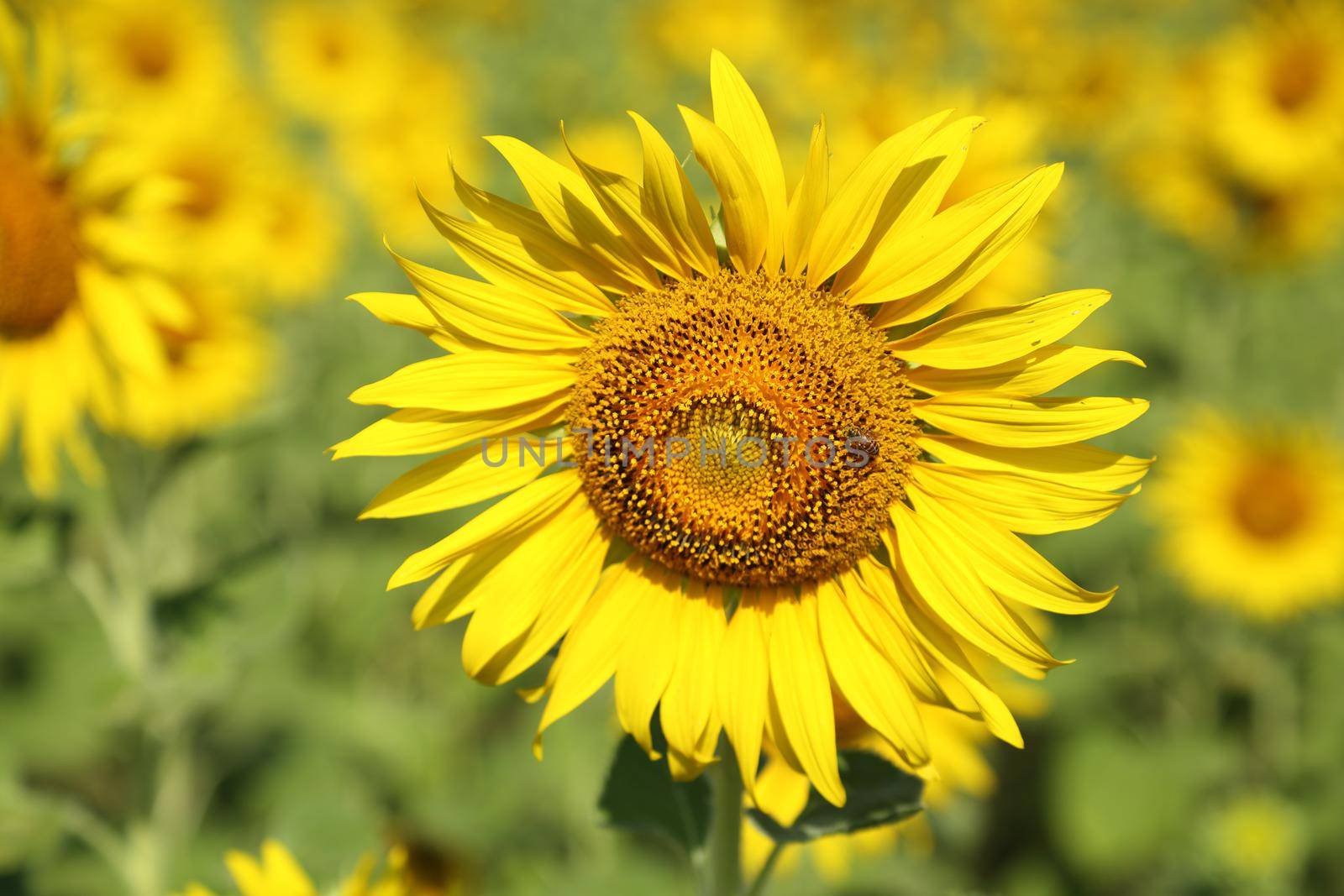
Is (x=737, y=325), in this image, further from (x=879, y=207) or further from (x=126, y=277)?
(x=126, y=277)

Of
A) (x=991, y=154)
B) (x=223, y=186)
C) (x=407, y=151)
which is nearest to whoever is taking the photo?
(x=991, y=154)

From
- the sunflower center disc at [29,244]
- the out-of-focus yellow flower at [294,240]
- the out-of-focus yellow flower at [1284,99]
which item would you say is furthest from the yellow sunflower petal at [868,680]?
the out-of-focus yellow flower at [1284,99]

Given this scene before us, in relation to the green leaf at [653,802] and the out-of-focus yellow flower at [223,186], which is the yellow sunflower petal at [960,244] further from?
the out-of-focus yellow flower at [223,186]

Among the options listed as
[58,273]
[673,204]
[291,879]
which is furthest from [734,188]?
[58,273]

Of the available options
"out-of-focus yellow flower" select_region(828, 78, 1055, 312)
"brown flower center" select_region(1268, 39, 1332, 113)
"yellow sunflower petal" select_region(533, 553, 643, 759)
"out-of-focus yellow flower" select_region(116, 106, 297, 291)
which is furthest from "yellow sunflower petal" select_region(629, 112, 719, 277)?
"brown flower center" select_region(1268, 39, 1332, 113)

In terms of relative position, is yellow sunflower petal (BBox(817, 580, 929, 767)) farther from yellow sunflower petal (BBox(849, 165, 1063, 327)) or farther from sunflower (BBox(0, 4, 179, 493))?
sunflower (BBox(0, 4, 179, 493))

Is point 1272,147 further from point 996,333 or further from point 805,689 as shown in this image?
point 805,689
